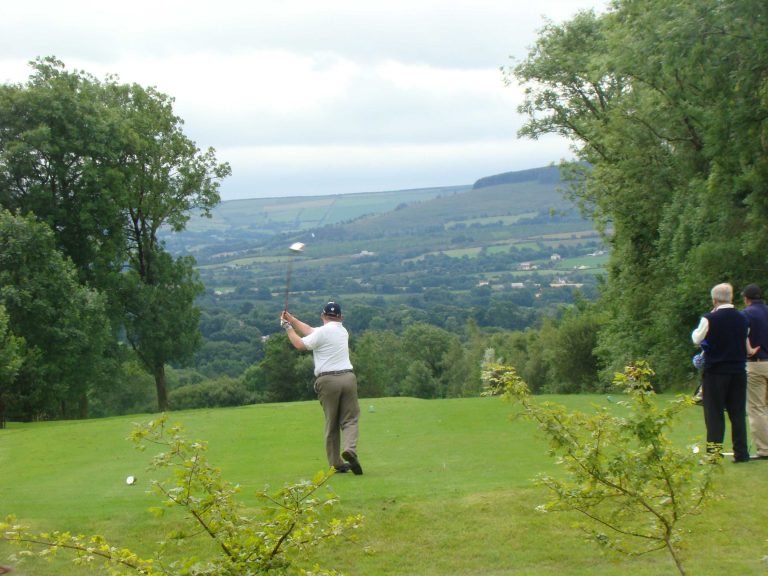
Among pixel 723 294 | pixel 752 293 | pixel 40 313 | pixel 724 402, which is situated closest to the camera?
pixel 723 294

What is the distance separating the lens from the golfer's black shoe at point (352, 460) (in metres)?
12.8

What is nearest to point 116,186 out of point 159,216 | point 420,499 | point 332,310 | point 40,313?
point 159,216

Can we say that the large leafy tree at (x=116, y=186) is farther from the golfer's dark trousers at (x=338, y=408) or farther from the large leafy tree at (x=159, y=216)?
the golfer's dark trousers at (x=338, y=408)

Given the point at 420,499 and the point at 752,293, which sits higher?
the point at 752,293

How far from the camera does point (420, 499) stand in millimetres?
11203

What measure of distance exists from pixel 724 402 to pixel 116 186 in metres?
36.7

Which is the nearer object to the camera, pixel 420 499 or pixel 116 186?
pixel 420 499

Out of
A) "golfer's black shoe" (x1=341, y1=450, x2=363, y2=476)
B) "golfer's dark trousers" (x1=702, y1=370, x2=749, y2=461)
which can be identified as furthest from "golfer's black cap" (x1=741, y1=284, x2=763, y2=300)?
"golfer's black shoe" (x1=341, y1=450, x2=363, y2=476)

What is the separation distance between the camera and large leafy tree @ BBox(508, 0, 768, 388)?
21.7m

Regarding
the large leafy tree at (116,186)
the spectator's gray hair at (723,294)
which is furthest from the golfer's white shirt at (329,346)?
the large leafy tree at (116,186)

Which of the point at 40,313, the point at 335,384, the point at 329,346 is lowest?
the point at 40,313

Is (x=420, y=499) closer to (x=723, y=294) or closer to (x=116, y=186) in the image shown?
(x=723, y=294)

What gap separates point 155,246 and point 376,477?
40.4 meters

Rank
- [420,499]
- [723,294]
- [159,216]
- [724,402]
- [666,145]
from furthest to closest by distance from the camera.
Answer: [159,216] < [666,145] < [724,402] < [723,294] < [420,499]
